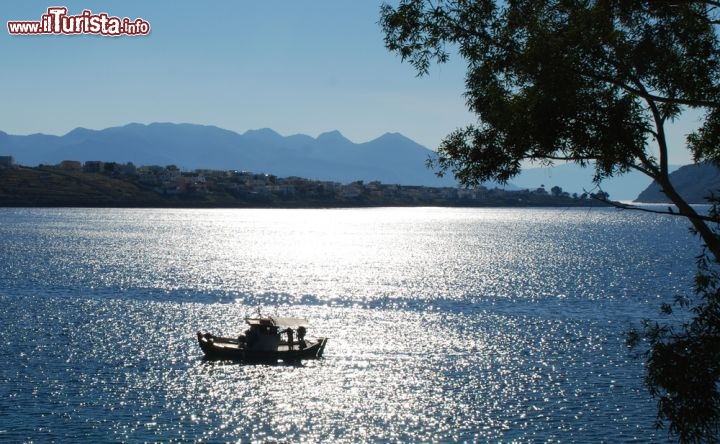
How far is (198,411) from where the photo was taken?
45.5m

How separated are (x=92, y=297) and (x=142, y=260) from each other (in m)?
51.6

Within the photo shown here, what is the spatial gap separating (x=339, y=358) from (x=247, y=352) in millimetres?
7128

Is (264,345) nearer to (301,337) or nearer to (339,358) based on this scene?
(301,337)

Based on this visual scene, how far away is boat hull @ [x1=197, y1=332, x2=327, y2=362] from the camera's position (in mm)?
60375

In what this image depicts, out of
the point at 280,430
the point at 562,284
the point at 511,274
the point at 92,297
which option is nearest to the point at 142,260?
the point at 92,297

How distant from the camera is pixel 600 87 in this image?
813 inches

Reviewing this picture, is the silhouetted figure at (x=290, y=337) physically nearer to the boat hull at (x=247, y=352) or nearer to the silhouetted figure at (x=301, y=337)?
the boat hull at (x=247, y=352)

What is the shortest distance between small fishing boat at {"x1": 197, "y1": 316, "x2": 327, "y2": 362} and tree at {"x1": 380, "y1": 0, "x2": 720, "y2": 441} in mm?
41111

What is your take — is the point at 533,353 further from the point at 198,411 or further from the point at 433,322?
A: the point at 198,411

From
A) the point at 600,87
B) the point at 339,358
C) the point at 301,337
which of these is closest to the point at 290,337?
the point at 301,337

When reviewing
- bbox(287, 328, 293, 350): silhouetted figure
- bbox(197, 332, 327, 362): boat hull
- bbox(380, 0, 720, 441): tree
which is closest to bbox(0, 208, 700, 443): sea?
bbox(197, 332, 327, 362): boat hull

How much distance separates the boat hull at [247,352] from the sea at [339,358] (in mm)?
860

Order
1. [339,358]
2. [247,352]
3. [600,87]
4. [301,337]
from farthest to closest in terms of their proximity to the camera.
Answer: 1. [301,337]
2. [339,358]
3. [247,352]
4. [600,87]

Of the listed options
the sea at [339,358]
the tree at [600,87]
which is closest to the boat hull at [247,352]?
the sea at [339,358]
